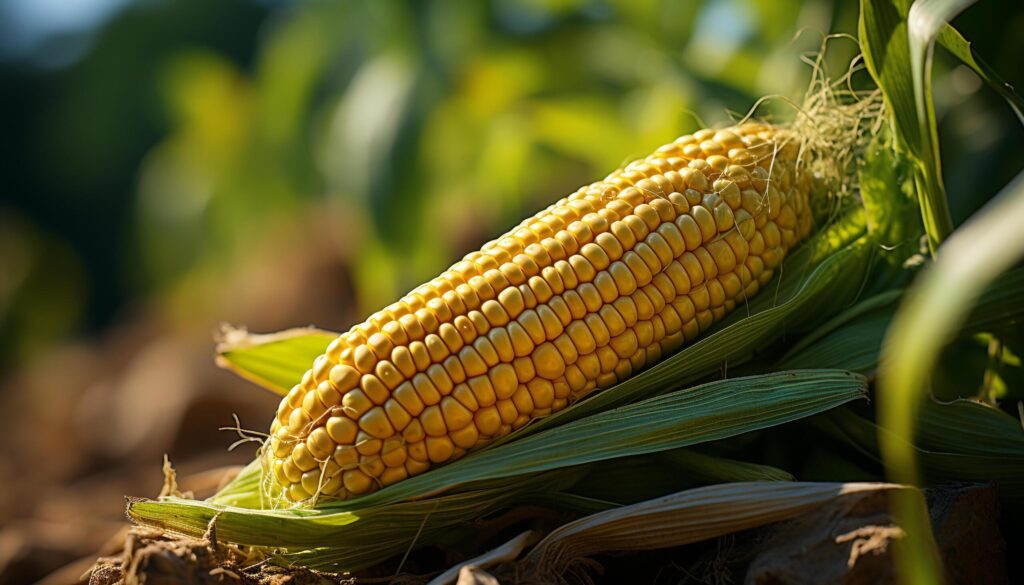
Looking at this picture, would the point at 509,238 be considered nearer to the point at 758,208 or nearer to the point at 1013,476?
the point at 758,208

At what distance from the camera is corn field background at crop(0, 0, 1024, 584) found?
1.48m

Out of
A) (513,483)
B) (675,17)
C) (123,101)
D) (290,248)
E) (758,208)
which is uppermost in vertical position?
(123,101)

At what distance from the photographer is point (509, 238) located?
5.41ft

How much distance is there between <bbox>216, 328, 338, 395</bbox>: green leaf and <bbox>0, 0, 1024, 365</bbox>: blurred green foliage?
3.37ft

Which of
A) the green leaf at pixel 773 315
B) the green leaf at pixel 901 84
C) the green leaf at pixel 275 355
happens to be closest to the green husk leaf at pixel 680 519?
the green leaf at pixel 773 315

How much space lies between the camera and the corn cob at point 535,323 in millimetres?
1487

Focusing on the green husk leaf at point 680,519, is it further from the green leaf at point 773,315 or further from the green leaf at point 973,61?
the green leaf at point 973,61

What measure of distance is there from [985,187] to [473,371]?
2067 mm

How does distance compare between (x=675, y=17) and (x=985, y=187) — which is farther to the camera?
(x=675, y=17)

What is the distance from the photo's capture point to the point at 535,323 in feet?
4.99

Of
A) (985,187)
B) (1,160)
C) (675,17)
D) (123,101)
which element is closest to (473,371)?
(985,187)

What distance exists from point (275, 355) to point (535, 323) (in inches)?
29.4

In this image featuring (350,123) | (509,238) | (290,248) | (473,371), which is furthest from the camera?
(290,248)

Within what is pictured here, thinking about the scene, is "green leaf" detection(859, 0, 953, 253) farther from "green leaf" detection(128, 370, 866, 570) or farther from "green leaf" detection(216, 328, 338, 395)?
"green leaf" detection(216, 328, 338, 395)
